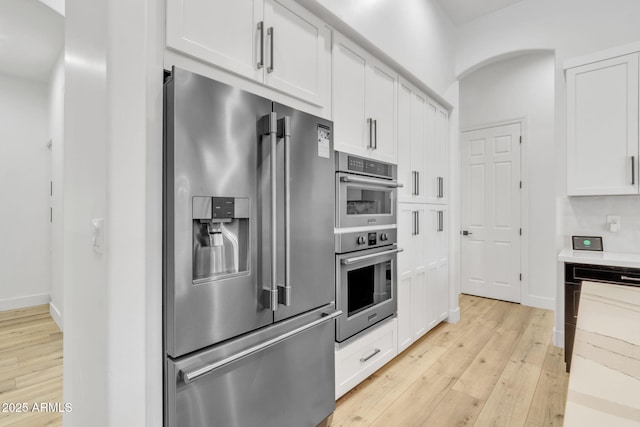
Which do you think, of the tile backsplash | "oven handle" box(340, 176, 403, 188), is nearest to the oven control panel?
"oven handle" box(340, 176, 403, 188)

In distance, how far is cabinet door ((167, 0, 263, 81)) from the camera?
121cm

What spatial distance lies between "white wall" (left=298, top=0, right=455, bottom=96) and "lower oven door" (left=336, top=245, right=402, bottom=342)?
1480 mm

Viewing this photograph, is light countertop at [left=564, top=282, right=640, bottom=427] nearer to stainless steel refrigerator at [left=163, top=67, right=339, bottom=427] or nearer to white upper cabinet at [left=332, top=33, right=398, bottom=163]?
stainless steel refrigerator at [left=163, top=67, right=339, bottom=427]

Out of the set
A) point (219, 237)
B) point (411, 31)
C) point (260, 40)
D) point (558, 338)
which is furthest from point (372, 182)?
point (558, 338)

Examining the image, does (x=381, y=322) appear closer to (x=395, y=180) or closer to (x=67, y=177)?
(x=395, y=180)

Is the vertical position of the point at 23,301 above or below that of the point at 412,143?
below

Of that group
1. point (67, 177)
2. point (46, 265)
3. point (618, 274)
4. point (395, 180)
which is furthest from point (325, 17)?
point (46, 265)

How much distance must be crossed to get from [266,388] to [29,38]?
4.06 m

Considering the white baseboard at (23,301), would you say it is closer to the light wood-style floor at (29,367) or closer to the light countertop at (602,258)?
the light wood-style floor at (29,367)

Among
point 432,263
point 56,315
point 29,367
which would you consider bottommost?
point 29,367

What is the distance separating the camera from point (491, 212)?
4.45m

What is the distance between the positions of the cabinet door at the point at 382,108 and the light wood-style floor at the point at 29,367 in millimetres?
2760

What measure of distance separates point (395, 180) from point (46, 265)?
15.3ft

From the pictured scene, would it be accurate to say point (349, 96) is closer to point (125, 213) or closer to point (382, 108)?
point (382, 108)
